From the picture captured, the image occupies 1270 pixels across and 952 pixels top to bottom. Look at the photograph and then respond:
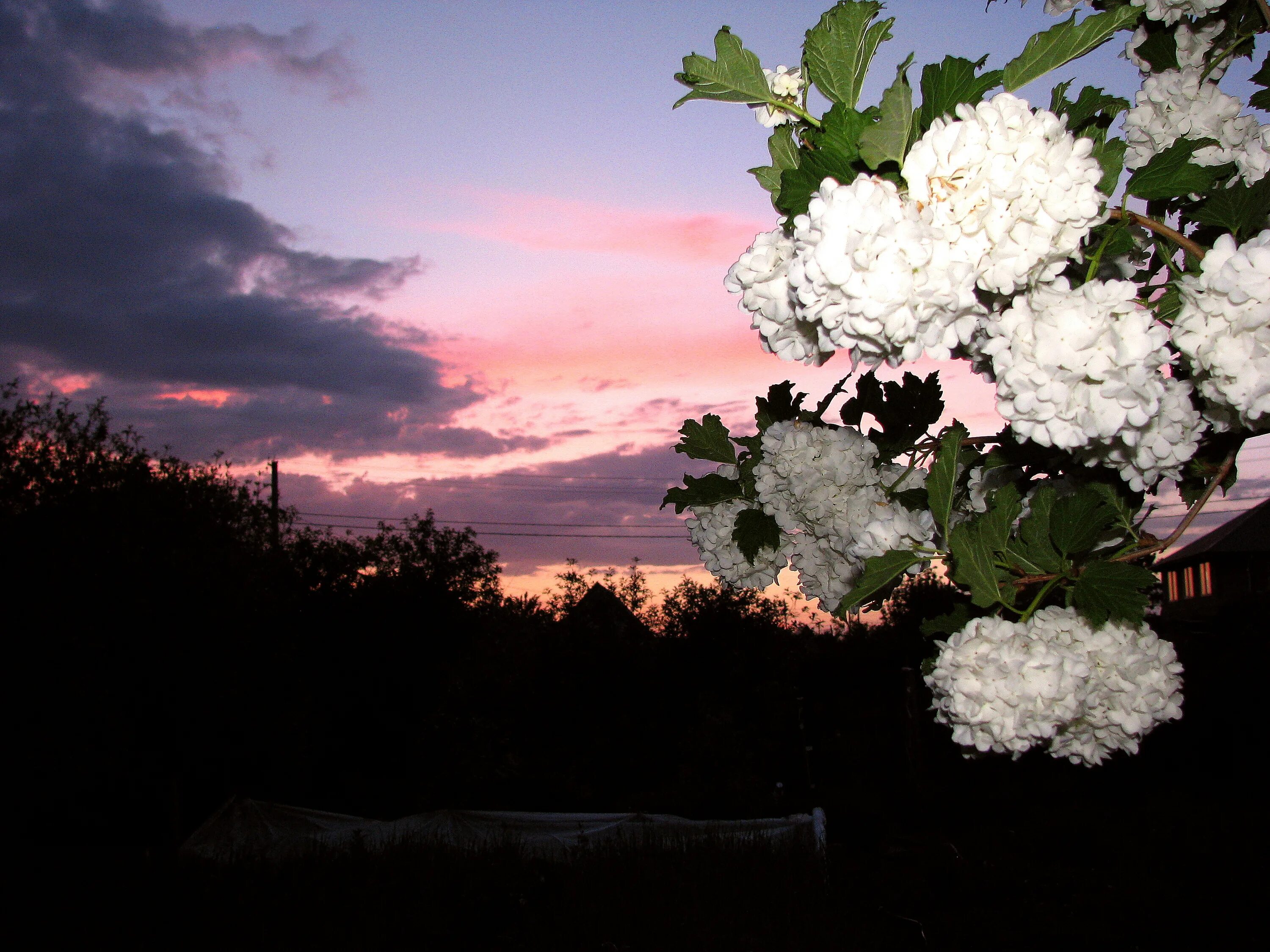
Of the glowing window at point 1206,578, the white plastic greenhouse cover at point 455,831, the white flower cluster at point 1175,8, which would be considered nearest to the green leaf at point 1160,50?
the white flower cluster at point 1175,8

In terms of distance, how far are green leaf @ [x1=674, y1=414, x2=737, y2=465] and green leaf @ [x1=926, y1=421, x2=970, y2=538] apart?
0.94 metres

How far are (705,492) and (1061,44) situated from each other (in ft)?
4.84

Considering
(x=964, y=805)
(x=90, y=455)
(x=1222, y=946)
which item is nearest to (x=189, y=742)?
(x=90, y=455)

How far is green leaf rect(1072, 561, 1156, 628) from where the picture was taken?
1544 mm

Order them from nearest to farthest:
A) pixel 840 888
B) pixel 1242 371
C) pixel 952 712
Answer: pixel 1242 371 → pixel 952 712 → pixel 840 888

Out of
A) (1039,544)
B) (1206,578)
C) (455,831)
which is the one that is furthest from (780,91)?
(1206,578)

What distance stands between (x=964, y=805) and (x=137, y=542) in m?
14.7

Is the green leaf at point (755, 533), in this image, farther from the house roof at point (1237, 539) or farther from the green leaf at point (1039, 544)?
the house roof at point (1237, 539)

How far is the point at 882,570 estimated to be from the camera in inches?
64.1

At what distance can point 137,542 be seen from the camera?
15570 millimetres

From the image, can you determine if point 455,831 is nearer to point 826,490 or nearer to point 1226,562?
point 826,490

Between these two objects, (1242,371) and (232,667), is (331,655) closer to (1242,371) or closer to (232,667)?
(232,667)

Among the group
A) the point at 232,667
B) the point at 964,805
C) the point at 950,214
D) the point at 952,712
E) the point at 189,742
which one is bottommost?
the point at 964,805

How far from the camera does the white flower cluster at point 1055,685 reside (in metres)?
1.55
